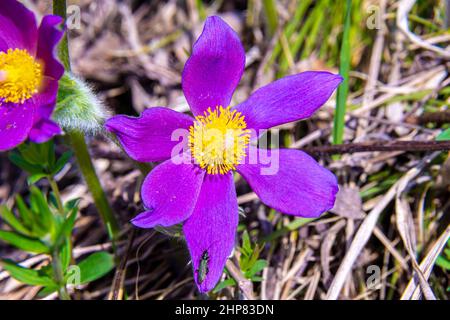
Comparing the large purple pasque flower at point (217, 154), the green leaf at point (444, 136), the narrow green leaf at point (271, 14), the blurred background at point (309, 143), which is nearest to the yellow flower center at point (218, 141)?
the large purple pasque flower at point (217, 154)

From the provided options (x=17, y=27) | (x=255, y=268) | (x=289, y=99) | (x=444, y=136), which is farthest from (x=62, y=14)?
(x=444, y=136)

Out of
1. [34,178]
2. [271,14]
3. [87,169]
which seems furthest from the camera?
[271,14]

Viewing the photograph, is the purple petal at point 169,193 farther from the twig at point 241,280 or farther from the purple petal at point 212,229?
the twig at point 241,280

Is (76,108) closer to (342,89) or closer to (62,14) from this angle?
(62,14)

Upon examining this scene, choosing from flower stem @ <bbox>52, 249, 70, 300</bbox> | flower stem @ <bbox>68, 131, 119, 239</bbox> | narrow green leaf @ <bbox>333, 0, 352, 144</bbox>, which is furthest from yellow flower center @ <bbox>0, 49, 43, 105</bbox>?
narrow green leaf @ <bbox>333, 0, 352, 144</bbox>

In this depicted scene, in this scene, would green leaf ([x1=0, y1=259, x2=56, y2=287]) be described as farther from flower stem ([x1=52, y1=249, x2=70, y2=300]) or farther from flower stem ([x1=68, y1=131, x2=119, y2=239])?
flower stem ([x1=68, y1=131, x2=119, y2=239])
